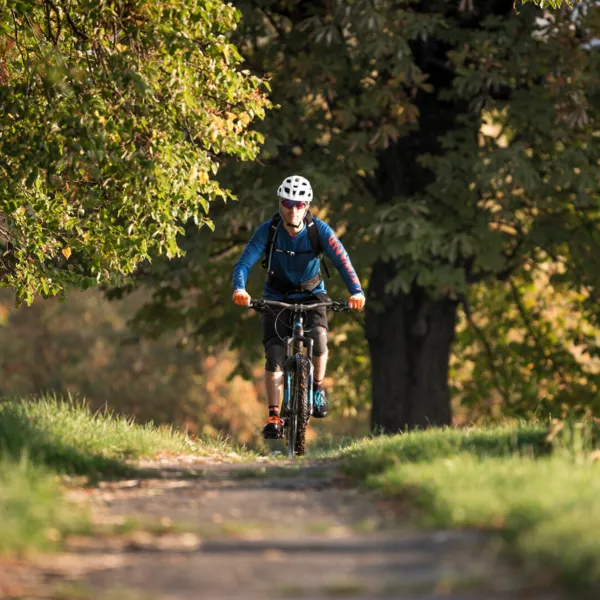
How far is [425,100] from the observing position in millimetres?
16109

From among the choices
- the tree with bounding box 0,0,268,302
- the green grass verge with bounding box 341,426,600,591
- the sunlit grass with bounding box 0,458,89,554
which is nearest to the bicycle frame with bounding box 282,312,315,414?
the tree with bounding box 0,0,268,302

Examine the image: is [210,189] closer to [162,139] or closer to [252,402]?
[162,139]

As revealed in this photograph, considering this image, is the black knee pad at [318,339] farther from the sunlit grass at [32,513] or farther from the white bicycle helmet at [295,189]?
the sunlit grass at [32,513]

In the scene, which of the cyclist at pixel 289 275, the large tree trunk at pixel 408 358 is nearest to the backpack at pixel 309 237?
the cyclist at pixel 289 275

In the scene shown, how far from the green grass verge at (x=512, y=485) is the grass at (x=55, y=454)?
155 cm

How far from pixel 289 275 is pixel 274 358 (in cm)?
68

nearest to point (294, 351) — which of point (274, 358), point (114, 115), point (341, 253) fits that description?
point (274, 358)

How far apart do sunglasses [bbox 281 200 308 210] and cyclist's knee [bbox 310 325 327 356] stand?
3.35ft

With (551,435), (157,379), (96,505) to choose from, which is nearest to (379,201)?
(551,435)

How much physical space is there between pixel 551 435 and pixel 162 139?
3910 mm

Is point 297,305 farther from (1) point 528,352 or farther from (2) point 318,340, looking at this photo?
(1) point 528,352

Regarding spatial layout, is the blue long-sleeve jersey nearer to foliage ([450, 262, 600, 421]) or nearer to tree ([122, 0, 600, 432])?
tree ([122, 0, 600, 432])

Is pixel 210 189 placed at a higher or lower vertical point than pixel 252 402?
higher

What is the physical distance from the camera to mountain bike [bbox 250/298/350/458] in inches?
396
